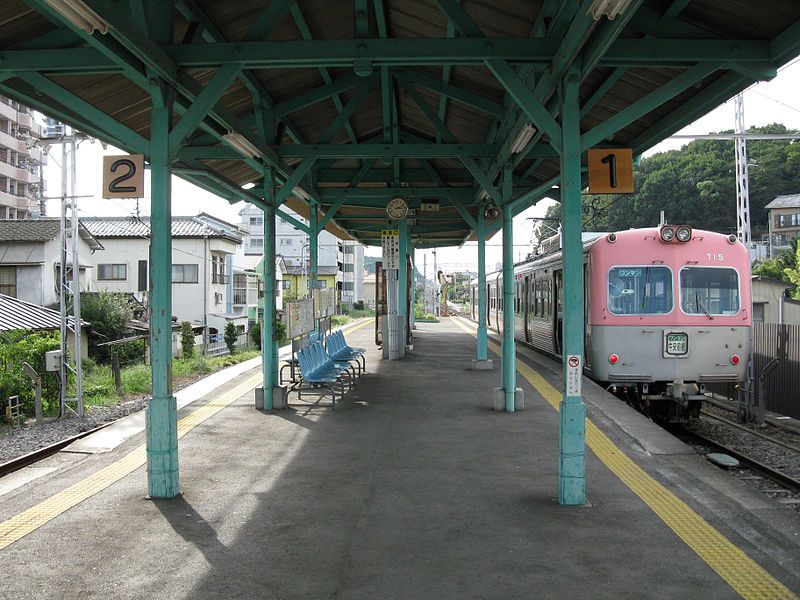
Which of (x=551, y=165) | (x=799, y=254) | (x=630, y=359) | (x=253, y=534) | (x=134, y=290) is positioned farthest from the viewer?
(x=134, y=290)

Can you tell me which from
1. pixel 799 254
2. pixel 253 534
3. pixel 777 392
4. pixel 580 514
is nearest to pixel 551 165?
pixel 777 392

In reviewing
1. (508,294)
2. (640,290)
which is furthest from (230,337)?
(640,290)

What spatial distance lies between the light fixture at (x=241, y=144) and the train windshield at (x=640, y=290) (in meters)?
4.75

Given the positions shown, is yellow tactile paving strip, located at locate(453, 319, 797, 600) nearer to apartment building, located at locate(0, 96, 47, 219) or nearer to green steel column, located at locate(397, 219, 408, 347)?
green steel column, located at locate(397, 219, 408, 347)

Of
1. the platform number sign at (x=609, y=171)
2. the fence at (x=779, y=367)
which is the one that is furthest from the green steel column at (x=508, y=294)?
the fence at (x=779, y=367)

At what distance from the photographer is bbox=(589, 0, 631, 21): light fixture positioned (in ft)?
11.9

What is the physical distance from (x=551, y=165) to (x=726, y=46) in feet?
17.5

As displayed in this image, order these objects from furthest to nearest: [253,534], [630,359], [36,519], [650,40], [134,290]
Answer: [134,290], [630,359], [650,40], [36,519], [253,534]

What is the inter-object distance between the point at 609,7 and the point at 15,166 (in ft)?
156

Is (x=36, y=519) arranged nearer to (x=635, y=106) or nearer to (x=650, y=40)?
(x=635, y=106)

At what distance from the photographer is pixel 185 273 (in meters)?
30.8

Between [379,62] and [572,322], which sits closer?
[572,322]

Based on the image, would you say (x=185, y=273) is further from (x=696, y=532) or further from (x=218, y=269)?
(x=696, y=532)

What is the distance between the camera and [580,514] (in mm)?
4668
